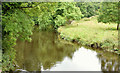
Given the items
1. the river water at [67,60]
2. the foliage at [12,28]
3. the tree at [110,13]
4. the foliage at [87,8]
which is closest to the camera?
the foliage at [12,28]

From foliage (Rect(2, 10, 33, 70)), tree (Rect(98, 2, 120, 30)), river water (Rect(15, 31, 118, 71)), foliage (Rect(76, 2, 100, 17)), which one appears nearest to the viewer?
foliage (Rect(2, 10, 33, 70))

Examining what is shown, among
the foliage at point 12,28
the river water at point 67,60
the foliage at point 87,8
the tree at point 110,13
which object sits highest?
the foliage at point 87,8

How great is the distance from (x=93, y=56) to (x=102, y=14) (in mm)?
14965

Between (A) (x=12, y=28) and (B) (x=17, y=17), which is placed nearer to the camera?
(A) (x=12, y=28)

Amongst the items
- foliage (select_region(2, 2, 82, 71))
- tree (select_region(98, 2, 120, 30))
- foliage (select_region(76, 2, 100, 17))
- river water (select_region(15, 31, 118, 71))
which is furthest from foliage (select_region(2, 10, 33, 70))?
foliage (select_region(76, 2, 100, 17))

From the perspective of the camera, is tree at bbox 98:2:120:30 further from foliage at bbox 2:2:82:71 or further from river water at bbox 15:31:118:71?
foliage at bbox 2:2:82:71

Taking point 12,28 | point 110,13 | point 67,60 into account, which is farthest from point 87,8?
point 12,28

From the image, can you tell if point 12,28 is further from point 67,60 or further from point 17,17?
point 67,60

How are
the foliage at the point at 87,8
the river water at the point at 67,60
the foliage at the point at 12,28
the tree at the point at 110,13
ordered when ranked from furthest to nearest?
the foliage at the point at 87,8 < the tree at the point at 110,13 < the river water at the point at 67,60 < the foliage at the point at 12,28

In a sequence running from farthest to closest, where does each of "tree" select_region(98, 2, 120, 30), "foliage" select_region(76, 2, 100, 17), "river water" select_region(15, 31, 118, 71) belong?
"foliage" select_region(76, 2, 100, 17)
"tree" select_region(98, 2, 120, 30)
"river water" select_region(15, 31, 118, 71)

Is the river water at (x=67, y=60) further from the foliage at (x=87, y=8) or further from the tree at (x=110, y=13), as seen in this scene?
the foliage at (x=87, y=8)

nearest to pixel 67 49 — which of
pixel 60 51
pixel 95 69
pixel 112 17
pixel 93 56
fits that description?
pixel 60 51

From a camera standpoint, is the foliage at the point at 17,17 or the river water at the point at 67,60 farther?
the river water at the point at 67,60

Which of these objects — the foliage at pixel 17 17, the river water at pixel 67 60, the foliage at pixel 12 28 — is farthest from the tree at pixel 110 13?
the foliage at pixel 12 28
